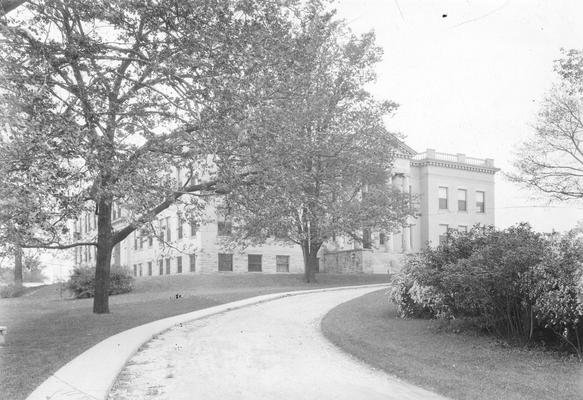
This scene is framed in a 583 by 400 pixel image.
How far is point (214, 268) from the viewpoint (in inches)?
1674

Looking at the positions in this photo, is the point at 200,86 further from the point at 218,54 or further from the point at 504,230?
the point at 504,230

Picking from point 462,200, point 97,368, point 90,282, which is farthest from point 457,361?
point 462,200

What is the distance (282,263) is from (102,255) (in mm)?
27589

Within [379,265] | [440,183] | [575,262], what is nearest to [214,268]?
[379,265]

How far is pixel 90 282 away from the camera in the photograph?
31656 millimetres

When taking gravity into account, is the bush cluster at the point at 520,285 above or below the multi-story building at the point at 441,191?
below

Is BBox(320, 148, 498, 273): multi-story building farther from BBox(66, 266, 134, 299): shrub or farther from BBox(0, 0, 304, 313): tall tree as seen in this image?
BBox(0, 0, 304, 313): tall tree

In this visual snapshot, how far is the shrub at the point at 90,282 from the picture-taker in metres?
31.7

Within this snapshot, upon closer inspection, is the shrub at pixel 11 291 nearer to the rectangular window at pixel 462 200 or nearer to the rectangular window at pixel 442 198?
the rectangular window at pixel 442 198

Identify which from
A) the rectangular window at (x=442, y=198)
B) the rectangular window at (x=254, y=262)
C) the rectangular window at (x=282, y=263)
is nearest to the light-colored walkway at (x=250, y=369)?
the rectangular window at (x=254, y=262)

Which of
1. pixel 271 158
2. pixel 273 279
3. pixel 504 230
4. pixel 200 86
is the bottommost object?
pixel 273 279

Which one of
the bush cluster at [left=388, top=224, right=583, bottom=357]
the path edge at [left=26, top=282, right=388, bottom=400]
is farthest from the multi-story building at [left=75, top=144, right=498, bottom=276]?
the bush cluster at [left=388, top=224, right=583, bottom=357]

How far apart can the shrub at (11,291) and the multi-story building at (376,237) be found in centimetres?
599

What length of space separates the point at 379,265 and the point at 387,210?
12.8 meters
